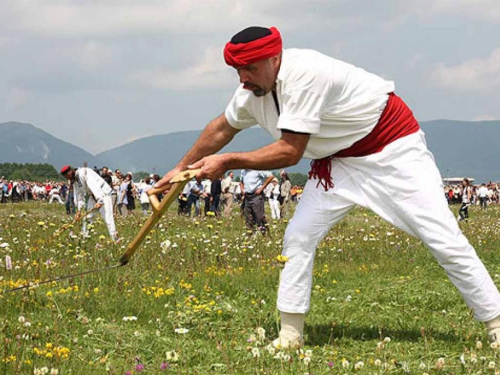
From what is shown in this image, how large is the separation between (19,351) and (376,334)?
2.55 m

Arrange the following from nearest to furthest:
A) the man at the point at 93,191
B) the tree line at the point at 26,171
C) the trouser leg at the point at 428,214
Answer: the trouser leg at the point at 428,214, the man at the point at 93,191, the tree line at the point at 26,171

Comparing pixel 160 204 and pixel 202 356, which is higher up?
pixel 160 204

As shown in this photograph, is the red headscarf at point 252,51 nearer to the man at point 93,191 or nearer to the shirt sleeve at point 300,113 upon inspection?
the shirt sleeve at point 300,113

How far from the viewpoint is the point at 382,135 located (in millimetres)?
4715

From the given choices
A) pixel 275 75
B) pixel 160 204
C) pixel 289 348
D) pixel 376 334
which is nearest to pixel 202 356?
pixel 289 348

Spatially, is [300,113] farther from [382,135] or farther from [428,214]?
[428,214]

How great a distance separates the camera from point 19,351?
3949 millimetres

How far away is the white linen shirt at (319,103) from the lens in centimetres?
428

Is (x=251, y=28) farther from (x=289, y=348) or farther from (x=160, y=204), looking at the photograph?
Answer: (x=289, y=348)

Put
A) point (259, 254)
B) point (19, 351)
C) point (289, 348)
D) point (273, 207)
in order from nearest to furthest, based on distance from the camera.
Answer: point (19, 351) → point (289, 348) → point (259, 254) → point (273, 207)

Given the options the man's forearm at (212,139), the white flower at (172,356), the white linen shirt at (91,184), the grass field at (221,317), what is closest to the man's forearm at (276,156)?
the man's forearm at (212,139)

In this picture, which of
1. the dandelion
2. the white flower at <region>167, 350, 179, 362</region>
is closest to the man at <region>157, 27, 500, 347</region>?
the white flower at <region>167, 350, 179, 362</region>

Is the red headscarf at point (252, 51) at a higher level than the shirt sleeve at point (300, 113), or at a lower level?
higher

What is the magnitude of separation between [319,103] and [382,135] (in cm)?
62
